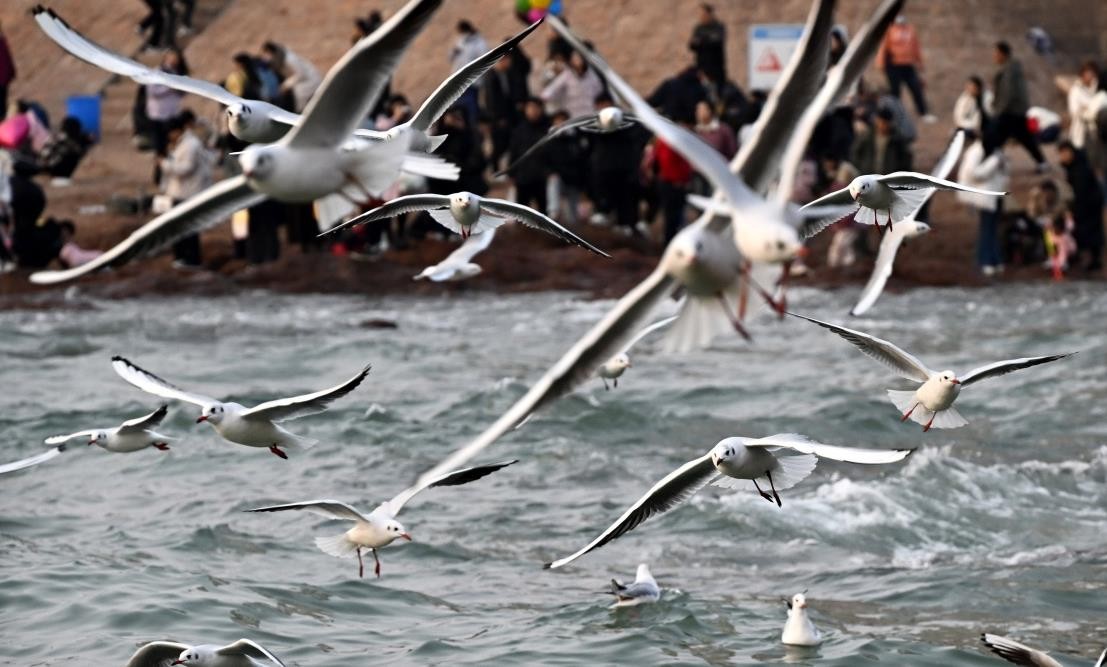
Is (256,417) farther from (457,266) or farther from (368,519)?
(457,266)

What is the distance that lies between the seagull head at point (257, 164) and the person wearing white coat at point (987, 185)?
18844 mm

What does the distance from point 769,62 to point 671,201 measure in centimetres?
311

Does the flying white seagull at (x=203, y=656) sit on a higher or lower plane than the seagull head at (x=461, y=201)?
lower

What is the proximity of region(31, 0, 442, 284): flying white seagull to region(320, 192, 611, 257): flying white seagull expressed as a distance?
1.82 metres

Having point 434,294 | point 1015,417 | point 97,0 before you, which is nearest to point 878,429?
point 1015,417

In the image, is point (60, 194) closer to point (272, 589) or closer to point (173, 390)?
point (272, 589)

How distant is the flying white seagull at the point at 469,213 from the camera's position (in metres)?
11.1

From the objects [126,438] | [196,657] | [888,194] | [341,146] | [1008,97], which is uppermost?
[1008,97]

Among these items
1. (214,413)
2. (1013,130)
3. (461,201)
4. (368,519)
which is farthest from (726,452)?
(1013,130)

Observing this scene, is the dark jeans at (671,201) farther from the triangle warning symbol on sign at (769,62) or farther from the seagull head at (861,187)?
the seagull head at (861,187)

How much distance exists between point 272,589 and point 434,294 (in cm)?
1507

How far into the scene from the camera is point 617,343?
852 centimetres

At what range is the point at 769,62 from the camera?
29.7m

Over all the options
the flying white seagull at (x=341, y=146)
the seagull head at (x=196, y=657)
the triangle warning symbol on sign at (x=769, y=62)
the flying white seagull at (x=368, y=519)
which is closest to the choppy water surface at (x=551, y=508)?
the flying white seagull at (x=368, y=519)
